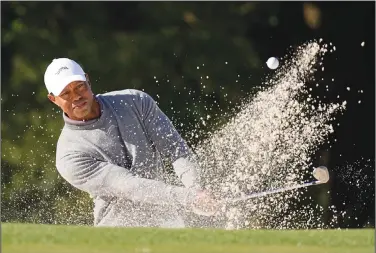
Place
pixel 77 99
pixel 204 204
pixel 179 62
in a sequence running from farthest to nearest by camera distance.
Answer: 1. pixel 179 62
2. pixel 77 99
3. pixel 204 204

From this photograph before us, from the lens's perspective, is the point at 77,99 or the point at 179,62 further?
the point at 179,62

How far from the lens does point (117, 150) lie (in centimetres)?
551

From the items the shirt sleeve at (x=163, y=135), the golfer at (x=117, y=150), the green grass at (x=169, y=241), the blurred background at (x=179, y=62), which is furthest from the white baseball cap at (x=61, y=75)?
the blurred background at (x=179, y=62)

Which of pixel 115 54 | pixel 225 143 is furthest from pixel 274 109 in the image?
pixel 115 54

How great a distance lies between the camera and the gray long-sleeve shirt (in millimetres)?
5426

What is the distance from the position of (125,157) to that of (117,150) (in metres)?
0.06

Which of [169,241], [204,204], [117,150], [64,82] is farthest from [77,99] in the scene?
[169,241]

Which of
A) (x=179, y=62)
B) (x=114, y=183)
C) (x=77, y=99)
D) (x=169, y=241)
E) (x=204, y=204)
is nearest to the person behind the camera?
(x=169, y=241)

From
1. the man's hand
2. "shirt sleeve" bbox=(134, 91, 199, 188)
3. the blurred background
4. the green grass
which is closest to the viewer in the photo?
the green grass

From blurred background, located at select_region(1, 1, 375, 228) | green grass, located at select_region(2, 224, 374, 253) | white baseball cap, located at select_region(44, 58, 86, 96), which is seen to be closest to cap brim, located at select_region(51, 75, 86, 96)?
white baseball cap, located at select_region(44, 58, 86, 96)

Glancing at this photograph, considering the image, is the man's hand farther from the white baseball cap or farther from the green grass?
the white baseball cap

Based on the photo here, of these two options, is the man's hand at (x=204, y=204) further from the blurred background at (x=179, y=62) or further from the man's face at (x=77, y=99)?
the blurred background at (x=179, y=62)

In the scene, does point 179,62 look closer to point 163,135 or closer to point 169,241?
point 163,135

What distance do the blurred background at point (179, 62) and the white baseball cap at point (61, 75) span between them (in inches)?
117
